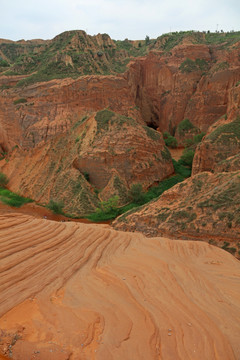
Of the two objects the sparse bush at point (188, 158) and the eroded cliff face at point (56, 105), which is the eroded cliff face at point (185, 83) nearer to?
the sparse bush at point (188, 158)

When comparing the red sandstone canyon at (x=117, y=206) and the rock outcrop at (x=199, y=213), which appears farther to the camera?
the rock outcrop at (x=199, y=213)

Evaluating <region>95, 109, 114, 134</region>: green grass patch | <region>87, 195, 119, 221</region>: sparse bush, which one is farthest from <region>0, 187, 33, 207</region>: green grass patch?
<region>95, 109, 114, 134</region>: green grass patch

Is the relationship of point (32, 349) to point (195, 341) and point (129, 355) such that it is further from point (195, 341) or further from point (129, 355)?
point (195, 341)

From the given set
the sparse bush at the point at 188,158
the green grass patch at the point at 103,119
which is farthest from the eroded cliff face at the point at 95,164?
the sparse bush at the point at 188,158

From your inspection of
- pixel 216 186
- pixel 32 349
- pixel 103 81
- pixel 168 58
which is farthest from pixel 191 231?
pixel 168 58

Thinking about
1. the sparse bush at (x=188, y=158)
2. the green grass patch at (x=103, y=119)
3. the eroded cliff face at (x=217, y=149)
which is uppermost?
the green grass patch at (x=103, y=119)

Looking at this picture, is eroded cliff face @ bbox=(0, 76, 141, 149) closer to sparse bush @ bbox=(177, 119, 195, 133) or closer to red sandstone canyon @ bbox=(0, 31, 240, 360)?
red sandstone canyon @ bbox=(0, 31, 240, 360)

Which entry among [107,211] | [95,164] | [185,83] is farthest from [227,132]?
[185,83]
